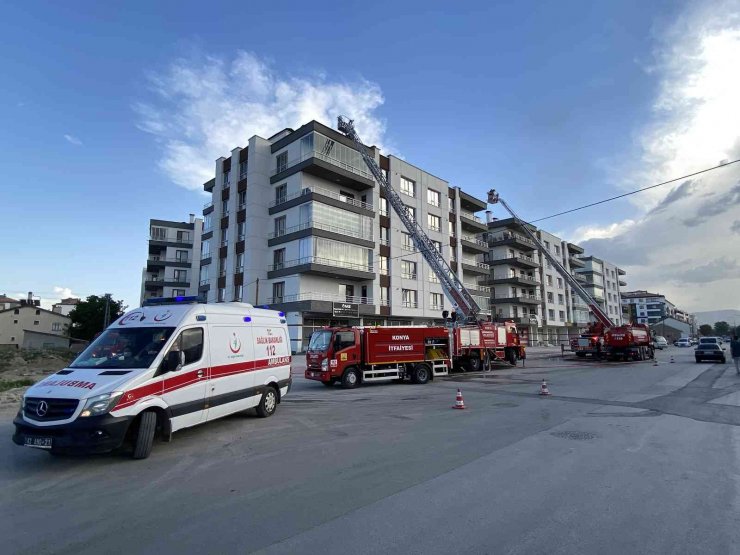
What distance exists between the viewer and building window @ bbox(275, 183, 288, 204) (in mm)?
38438

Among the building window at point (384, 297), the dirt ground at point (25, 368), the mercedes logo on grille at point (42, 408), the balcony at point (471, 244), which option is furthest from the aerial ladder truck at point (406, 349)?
the balcony at point (471, 244)

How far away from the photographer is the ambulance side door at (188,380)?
6996 mm

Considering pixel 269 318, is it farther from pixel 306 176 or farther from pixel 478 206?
pixel 478 206

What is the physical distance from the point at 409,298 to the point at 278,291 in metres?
13.2

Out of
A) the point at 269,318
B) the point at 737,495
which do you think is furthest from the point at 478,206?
the point at 737,495

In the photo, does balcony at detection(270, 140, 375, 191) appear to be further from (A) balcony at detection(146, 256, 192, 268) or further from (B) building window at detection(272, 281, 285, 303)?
(A) balcony at detection(146, 256, 192, 268)

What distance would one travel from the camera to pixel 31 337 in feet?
179

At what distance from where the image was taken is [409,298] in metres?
42.8

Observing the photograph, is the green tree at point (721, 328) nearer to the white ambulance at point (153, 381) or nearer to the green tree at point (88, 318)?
the green tree at point (88, 318)

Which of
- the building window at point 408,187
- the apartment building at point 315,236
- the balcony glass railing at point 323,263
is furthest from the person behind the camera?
the building window at point 408,187

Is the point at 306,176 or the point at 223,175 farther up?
the point at 223,175

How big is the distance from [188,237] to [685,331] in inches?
5529

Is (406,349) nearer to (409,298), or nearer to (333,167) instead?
(333,167)

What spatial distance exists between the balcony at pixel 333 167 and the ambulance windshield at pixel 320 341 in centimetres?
2165
